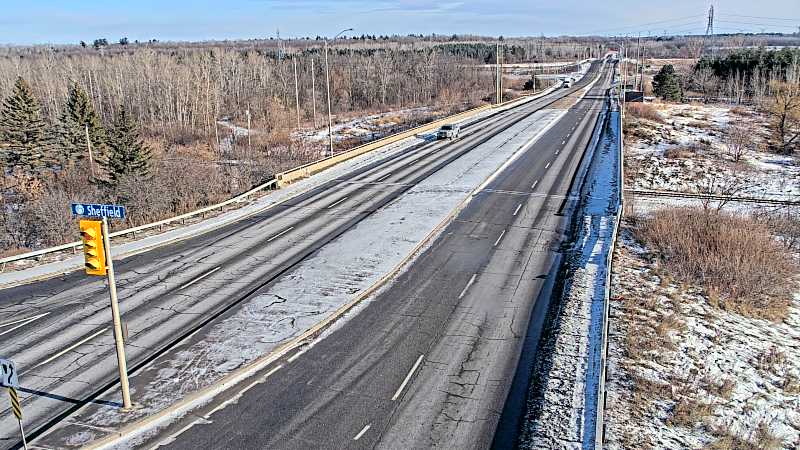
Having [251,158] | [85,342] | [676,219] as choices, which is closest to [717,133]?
[676,219]

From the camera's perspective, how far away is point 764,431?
44.1ft

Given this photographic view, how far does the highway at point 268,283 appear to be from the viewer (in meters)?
14.4

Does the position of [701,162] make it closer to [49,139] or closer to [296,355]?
[296,355]

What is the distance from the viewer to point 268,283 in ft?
70.1

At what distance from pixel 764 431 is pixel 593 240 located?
13089 millimetres

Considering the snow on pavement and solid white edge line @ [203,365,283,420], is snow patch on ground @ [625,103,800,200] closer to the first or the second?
the snow on pavement

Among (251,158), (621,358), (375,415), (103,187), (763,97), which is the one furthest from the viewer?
(763,97)

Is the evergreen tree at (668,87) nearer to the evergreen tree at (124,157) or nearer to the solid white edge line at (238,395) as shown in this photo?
the evergreen tree at (124,157)

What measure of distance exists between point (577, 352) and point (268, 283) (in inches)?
442

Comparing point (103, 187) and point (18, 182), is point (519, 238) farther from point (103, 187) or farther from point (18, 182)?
point (18, 182)

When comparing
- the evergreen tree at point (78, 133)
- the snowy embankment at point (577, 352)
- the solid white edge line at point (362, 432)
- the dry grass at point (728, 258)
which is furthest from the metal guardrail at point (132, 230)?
the evergreen tree at point (78, 133)

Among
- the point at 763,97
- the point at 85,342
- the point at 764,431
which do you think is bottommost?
the point at 764,431

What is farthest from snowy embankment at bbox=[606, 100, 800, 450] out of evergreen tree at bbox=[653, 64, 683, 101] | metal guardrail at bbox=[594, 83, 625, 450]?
evergreen tree at bbox=[653, 64, 683, 101]

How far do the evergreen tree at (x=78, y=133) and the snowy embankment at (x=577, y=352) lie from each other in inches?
1822
